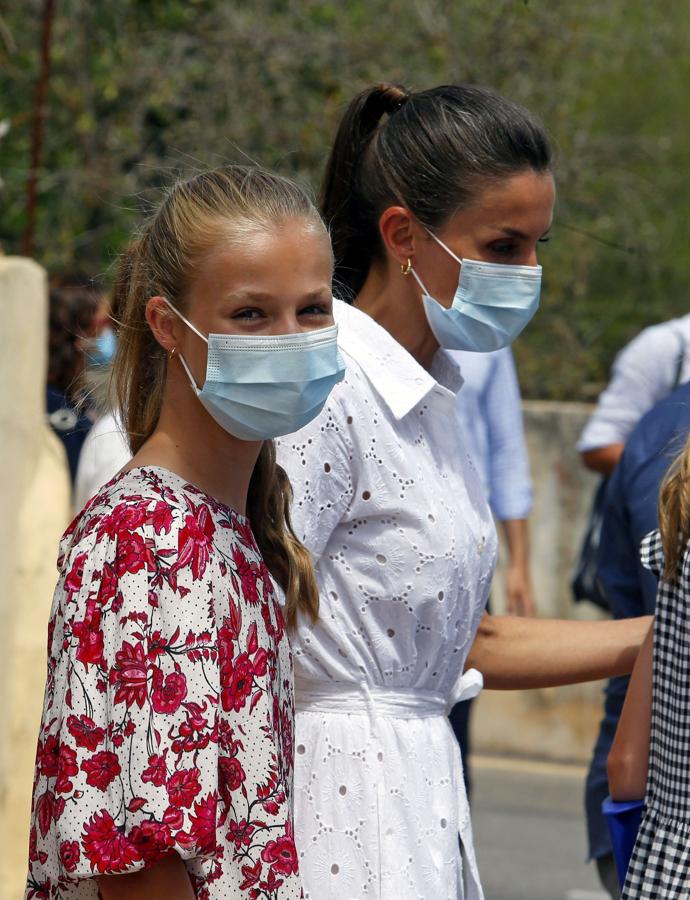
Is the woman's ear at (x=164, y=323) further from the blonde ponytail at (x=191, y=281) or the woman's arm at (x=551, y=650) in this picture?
the woman's arm at (x=551, y=650)

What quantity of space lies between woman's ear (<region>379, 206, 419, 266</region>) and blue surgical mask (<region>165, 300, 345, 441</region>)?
59cm

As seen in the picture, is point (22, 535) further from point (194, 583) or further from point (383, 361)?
point (194, 583)

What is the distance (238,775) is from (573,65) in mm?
9011

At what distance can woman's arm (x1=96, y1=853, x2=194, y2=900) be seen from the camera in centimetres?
184

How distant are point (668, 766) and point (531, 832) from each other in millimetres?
4743

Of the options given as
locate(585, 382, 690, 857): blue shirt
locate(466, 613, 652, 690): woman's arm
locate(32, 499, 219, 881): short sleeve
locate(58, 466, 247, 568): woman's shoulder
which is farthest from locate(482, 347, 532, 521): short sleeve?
locate(32, 499, 219, 881): short sleeve

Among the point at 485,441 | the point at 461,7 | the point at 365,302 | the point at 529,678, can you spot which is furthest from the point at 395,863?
the point at 461,7

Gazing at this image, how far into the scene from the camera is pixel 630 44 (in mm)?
11398

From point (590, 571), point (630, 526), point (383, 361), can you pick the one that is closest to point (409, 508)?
point (383, 361)

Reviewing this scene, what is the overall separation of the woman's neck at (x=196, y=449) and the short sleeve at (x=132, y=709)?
0.57 feet

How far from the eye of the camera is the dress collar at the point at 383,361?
8.23 feet

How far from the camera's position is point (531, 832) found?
22.8 feet

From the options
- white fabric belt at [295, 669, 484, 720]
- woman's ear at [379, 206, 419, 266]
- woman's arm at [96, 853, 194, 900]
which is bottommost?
white fabric belt at [295, 669, 484, 720]

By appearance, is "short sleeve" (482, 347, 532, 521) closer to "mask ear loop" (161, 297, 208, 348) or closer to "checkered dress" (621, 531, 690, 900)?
"checkered dress" (621, 531, 690, 900)
